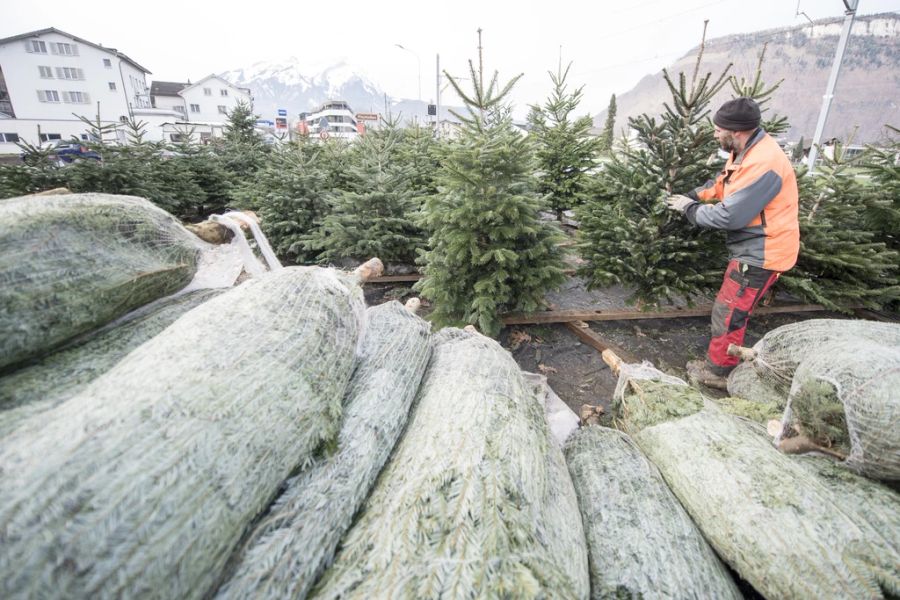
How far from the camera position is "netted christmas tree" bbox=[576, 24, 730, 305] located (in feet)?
14.7

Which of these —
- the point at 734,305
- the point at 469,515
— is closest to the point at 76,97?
the point at 469,515

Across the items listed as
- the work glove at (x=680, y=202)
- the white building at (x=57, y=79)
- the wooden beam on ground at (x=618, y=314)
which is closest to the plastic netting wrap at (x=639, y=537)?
the wooden beam on ground at (x=618, y=314)

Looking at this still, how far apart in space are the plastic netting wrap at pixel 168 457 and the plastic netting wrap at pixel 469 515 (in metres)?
0.40

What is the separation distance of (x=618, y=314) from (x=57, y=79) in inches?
2833

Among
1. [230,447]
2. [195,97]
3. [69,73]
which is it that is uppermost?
[195,97]

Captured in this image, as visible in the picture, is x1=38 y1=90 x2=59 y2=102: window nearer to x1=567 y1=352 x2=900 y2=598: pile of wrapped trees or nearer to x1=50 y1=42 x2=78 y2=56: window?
x1=50 y1=42 x2=78 y2=56: window

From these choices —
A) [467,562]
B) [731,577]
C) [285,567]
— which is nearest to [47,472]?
[285,567]

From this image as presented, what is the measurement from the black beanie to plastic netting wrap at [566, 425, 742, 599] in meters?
3.38

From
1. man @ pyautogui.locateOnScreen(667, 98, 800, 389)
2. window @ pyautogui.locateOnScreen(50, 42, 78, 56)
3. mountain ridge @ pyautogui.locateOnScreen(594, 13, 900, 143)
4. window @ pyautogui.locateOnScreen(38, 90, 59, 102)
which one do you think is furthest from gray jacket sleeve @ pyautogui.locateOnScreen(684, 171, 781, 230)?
mountain ridge @ pyautogui.locateOnScreen(594, 13, 900, 143)

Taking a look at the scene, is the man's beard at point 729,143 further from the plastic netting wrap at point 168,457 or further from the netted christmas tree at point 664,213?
the plastic netting wrap at point 168,457

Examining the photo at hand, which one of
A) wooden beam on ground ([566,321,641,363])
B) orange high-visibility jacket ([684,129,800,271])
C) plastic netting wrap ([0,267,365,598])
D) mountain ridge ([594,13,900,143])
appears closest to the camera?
plastic netting wrap ([0,267,365,598])

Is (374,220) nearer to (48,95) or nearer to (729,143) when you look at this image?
(729,143)

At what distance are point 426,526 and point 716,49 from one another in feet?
779

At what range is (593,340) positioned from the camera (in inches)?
186
